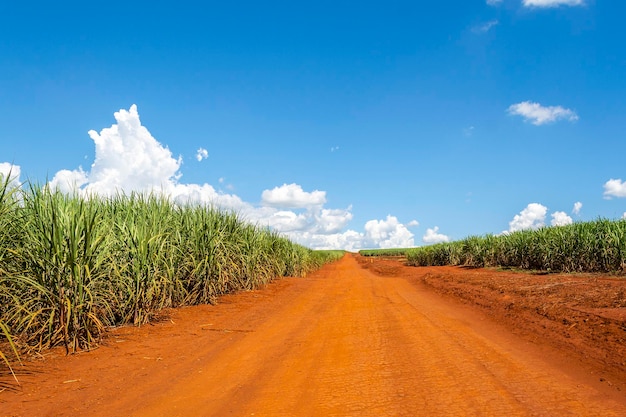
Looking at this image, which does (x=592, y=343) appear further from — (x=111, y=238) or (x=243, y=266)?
(x=243, y=266)

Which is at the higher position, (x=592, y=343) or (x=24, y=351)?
(x=24, y=351)

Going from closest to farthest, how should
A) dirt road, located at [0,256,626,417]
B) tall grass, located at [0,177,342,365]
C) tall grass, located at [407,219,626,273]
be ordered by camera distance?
dirt road, located at [0,256,626,417] < tall grass, located at [0,177,342,365] < tall grass, located at [407,219,626,273]

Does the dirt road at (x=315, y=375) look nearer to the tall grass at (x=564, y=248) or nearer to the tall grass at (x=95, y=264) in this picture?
the tall grass at (x=95, y=264)

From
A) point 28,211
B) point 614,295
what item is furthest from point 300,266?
point 28,211

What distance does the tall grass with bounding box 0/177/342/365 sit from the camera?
5.71 m

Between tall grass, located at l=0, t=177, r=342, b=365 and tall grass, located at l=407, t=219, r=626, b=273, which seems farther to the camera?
tall grass, located at l=407, t=219, r=626, b=273

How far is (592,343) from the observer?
6.30 m

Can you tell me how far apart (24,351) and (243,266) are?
24.9 ft

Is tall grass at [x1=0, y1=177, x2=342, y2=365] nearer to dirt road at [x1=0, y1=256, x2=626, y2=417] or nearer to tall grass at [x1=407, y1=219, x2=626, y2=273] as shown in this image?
dirt road at [x1=0, y1=256, x2=626, y2=417]

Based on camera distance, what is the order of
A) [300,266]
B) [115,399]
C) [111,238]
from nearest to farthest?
[115,399]
[111,238]
[300,266]

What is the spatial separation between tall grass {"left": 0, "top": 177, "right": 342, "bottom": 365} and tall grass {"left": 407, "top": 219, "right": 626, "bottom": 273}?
1560 centimetres

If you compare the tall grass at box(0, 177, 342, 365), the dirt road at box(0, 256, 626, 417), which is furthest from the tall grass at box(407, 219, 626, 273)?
the tall grass at box(0, 177, 342, 365)

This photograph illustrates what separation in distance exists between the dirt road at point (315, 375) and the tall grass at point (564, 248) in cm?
1256

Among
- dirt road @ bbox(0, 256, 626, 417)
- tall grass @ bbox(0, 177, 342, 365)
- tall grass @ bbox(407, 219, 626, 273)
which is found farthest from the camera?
tall grass @ bbox(407, 219, 626, 273)
